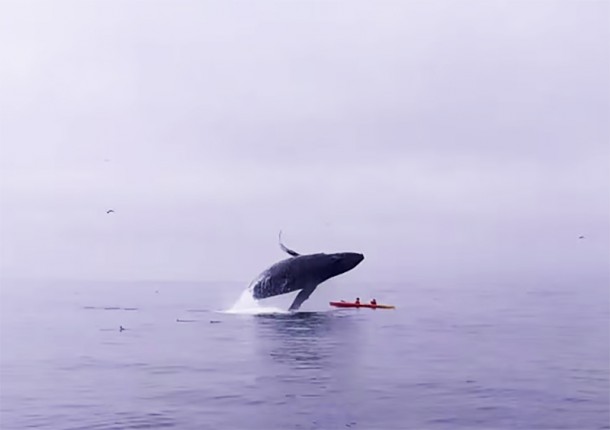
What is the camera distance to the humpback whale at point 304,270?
183ft

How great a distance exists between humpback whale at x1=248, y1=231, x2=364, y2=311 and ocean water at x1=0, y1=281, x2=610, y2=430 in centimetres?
296

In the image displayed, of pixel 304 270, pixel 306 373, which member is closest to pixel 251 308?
pixel 304 270

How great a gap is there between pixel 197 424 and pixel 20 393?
1128 cm

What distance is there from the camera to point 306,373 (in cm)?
3747

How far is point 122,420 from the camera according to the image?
2783 centimetres

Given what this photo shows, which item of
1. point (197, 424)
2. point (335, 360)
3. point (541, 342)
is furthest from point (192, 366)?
point (541, 342)

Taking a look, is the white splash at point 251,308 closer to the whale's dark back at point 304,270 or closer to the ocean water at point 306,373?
the ocean water at point 306,373

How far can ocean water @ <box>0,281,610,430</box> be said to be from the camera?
28219 mm

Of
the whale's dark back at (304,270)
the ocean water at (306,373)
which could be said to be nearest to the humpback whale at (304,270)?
the whale's dark back at (304,270)

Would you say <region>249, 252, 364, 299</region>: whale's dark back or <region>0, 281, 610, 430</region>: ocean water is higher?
<region>249, 252, 364, 299</region>: whale's dark back

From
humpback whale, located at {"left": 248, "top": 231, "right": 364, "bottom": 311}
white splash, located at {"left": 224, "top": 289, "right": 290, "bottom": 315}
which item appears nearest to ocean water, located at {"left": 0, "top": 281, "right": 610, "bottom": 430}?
white splash, located at {"left": 224, "top": 289, "right": 290, "bottom": 315}

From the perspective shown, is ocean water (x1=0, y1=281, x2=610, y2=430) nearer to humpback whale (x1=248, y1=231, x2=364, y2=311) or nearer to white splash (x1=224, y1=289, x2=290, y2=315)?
white splash (x1=224, y1=289, x2=290, y2=315)

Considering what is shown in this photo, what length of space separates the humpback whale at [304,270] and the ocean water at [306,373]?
2.96 m

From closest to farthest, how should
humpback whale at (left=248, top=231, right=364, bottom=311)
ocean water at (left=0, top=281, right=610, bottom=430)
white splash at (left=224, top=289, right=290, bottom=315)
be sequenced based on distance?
1. ocean water at (left=0, top=281, right=610, bottom=430)
2. humpback whale at (left=248, top=231, right=364, bottom=311)
3. white splash at (left=224, top=289, right=290, bottom=315)
